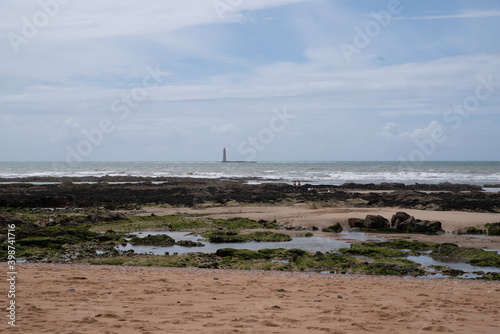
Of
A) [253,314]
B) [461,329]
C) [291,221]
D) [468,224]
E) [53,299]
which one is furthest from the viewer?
[291,221]

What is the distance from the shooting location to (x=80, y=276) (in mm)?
8328

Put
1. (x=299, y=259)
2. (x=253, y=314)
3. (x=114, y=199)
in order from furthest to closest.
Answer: (x=114, y=199) < (x=299, y=259) < (x=253, y=314)

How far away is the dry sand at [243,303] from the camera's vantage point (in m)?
5.40

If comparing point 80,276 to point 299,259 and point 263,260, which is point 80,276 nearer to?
point 263,260

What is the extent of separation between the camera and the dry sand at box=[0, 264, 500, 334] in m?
5.40

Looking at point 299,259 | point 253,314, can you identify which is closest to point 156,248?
point 299,259

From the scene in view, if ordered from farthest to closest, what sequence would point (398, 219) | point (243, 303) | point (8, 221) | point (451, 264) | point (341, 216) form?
1. point (341, 216)
2. point (398, 219)
3. point (8, 221)
4. point (451, 264)
5. point (243, 303)

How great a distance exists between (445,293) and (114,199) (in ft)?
76.3

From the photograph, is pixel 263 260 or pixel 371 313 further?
pixel 263 260

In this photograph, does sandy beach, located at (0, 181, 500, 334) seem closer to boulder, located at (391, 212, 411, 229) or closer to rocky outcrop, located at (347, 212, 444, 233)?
rocky outcrop, located at (347, 212, 444, 233)

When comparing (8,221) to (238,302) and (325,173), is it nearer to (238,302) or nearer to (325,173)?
(238,302)

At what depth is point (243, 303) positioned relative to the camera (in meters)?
6.59

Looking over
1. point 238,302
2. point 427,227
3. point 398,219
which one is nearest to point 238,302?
point 238,302

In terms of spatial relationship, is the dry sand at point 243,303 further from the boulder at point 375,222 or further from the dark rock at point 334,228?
the boulder at point 375,222
